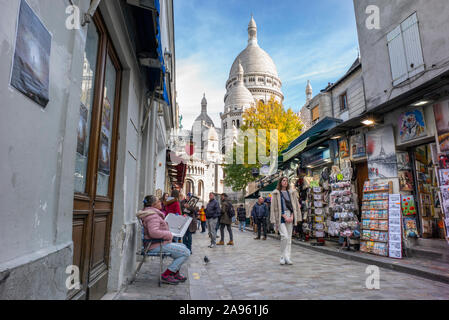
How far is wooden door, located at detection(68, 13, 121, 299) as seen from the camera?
3.05 m

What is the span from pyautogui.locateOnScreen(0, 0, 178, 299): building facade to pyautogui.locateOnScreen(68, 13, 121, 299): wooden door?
0.01 metres

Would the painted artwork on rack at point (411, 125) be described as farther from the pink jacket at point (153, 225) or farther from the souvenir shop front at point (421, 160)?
the pink jacket at point (153, 225)

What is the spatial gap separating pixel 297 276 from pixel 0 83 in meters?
5.17

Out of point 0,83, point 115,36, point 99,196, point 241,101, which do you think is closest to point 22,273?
point 0,83

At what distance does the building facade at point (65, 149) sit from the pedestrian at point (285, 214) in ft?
11.5

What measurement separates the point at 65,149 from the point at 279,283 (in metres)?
Result: 3.92

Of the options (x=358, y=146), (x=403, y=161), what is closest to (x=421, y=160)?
(x=403, y=161)

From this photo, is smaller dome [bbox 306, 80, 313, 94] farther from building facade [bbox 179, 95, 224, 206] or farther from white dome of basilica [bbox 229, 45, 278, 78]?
building facade [bbox 179, 95, 224, 206]

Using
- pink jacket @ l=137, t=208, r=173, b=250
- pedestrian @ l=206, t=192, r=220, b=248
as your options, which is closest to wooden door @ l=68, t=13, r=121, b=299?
pink jacket @ l=137, t=208, r=173, b=250

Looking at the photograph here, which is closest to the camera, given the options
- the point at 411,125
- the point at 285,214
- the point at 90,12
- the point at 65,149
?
the point at 65,149

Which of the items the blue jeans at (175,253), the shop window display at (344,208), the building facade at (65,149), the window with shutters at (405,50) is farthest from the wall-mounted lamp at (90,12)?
the window with shutters at (405,50)

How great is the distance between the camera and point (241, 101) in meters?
78.1

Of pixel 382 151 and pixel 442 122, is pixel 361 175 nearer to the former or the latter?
pixel 382 151

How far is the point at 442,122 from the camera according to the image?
6559 millimetres
